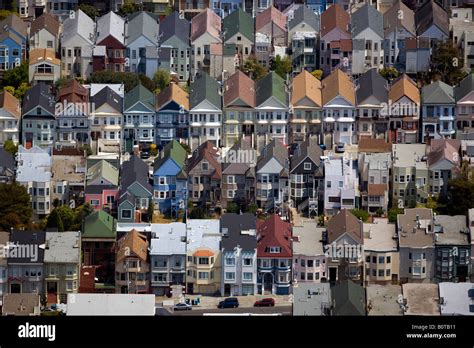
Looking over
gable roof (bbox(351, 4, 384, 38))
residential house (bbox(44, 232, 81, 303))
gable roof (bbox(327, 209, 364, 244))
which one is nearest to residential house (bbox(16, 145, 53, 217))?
residential house (bbox(44, 232, 81, 303))

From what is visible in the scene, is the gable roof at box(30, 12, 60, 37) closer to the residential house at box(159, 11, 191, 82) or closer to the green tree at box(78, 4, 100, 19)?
the green tree at box(78, 4, 100, 19)

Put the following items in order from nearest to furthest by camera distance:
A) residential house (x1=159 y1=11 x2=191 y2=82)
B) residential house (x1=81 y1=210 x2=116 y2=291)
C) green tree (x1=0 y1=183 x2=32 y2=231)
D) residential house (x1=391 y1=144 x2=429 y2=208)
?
residential house (x1=81 y1=210 x2=116 y2=291), green tree (x1=0 y1=183 x2=32 y2=231), residential house (x1=391 y1=144 x2=429 y2=208), residential house (x1=159 y1=11 x2=191 y2=82)

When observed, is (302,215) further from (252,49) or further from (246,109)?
(252,49)

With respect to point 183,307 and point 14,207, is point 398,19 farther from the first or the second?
point 183,307

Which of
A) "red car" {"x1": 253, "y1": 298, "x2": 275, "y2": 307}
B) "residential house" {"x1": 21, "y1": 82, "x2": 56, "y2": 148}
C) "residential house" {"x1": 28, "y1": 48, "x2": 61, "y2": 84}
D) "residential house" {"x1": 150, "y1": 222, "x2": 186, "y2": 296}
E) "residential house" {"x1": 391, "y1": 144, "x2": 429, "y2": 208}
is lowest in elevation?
"red car" {"x1": 253, "y1": 298, "x2": 275, "y2": 307}

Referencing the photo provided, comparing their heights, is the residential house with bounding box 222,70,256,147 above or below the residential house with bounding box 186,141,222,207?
A: above

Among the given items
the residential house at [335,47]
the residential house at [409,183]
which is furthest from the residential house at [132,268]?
the residential house at [335,47]
